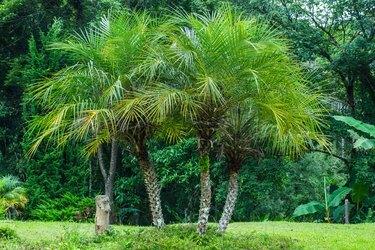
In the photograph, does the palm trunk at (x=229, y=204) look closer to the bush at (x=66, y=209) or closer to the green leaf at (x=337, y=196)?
the green leaf at (x=337, y=196)

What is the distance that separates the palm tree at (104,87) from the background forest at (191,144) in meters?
6.23

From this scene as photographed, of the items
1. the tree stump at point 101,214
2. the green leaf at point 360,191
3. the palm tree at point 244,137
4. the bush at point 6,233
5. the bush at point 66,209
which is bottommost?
the bush at point 66,209

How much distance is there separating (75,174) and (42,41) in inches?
174

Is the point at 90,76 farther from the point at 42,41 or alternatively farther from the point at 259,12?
the point at 42,41

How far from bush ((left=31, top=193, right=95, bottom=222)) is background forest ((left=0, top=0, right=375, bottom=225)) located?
3 cm

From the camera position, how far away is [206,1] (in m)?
18.3

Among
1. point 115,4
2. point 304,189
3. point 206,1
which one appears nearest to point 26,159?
point 115,4

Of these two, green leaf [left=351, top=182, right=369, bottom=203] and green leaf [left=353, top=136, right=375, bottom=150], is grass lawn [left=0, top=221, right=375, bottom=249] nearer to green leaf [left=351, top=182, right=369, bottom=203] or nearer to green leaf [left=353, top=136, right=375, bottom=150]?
green leaf [left=353, top=136, right=375, bottom=150]

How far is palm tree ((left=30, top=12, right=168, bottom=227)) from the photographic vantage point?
30.3 ft

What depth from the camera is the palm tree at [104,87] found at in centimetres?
923

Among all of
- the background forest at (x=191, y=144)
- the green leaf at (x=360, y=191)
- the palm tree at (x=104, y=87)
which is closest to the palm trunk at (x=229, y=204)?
the palm tree at (x=104, y=87)

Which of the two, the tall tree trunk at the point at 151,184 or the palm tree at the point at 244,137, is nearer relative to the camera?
the palm tree at the point at 244,137

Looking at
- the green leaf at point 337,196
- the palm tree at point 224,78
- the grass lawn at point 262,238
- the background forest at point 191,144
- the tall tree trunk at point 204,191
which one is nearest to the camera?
the grass lawn at point 262,238

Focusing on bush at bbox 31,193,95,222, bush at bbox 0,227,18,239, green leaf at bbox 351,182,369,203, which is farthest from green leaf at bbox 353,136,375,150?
bush at bbox 31,193,95,222
